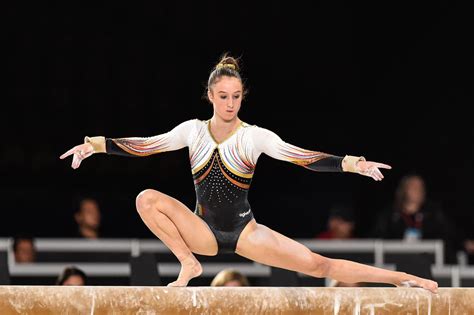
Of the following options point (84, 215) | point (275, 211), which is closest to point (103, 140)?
point (84, 215)

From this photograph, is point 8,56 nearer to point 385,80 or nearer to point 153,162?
point 153,162

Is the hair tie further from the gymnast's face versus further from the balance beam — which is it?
the balance beam

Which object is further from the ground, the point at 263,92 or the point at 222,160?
the point at 263,92

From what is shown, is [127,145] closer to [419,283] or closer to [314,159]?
[314,159]

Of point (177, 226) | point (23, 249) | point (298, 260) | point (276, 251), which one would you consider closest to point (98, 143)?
point (177, 226)

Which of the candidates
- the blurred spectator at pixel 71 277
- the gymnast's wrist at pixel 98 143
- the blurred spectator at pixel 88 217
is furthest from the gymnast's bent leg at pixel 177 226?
the blurred spectator at pixel 88 217

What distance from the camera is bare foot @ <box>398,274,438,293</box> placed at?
175 inches

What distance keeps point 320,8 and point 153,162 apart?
7.50 feet

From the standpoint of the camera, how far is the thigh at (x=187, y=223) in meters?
4.47

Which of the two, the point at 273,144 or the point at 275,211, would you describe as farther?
the point at 275,211

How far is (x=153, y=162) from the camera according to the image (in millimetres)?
9305

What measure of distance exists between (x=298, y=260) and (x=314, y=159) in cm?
48

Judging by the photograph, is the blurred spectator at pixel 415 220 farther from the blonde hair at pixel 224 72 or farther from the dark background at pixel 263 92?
the blonde hair at pixel 224 72

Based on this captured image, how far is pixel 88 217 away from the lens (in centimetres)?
741
